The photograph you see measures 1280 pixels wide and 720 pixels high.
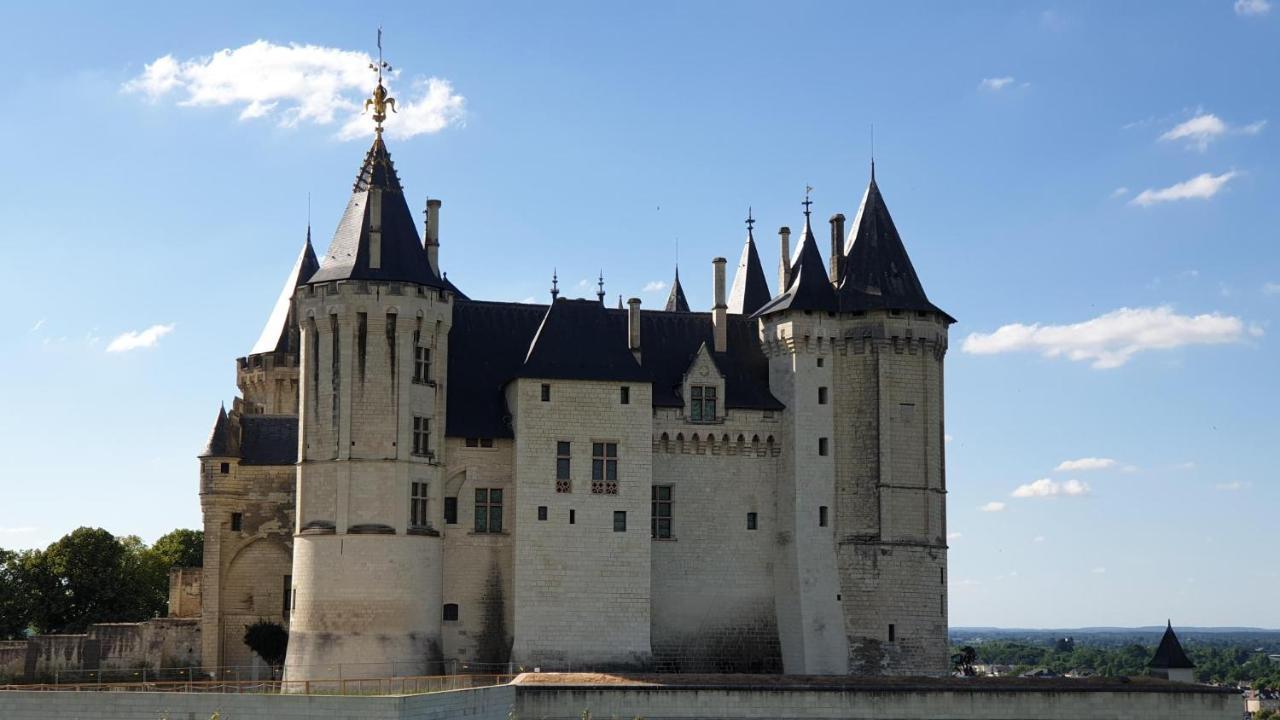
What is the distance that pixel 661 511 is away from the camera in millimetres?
53250

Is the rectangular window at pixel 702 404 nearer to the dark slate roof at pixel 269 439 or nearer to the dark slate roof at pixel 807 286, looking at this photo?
the dark slate roof at pixel 807 286

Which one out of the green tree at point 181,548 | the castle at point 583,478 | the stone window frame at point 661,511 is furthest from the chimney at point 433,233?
the green tree at point 181,548

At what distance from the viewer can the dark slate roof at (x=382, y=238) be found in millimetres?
50000

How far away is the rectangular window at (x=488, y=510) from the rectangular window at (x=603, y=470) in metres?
3.14

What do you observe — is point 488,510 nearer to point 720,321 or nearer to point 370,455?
point 370,455

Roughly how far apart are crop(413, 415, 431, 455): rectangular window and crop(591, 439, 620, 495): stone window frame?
17.1 feet

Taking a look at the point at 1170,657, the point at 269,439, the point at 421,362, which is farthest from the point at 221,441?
the point at 1170,657

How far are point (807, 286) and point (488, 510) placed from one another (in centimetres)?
1304

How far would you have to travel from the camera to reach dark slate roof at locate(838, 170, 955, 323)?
53.6 m

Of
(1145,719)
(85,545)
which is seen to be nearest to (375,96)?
(85,545)

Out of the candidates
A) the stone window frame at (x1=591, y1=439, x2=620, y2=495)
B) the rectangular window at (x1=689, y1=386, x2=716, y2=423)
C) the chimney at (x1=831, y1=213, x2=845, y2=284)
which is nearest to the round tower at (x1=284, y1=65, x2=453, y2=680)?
the stone window frame at (x1=591, y1=439, x2=620, y2=495)

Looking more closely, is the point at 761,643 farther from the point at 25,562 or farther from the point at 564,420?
the point at 25,562

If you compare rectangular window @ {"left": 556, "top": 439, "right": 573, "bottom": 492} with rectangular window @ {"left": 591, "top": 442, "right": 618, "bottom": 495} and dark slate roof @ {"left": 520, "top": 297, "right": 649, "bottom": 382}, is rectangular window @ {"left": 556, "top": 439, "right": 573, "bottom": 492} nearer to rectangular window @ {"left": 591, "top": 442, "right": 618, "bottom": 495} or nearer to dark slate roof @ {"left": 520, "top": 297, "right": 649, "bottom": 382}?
rectangular window @ {"left": 591, "top": 442, "right": 618, "bottom": 495}

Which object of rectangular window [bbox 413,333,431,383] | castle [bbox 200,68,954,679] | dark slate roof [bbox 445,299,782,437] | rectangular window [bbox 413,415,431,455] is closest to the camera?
castle [bbox 200,68,954,679]
